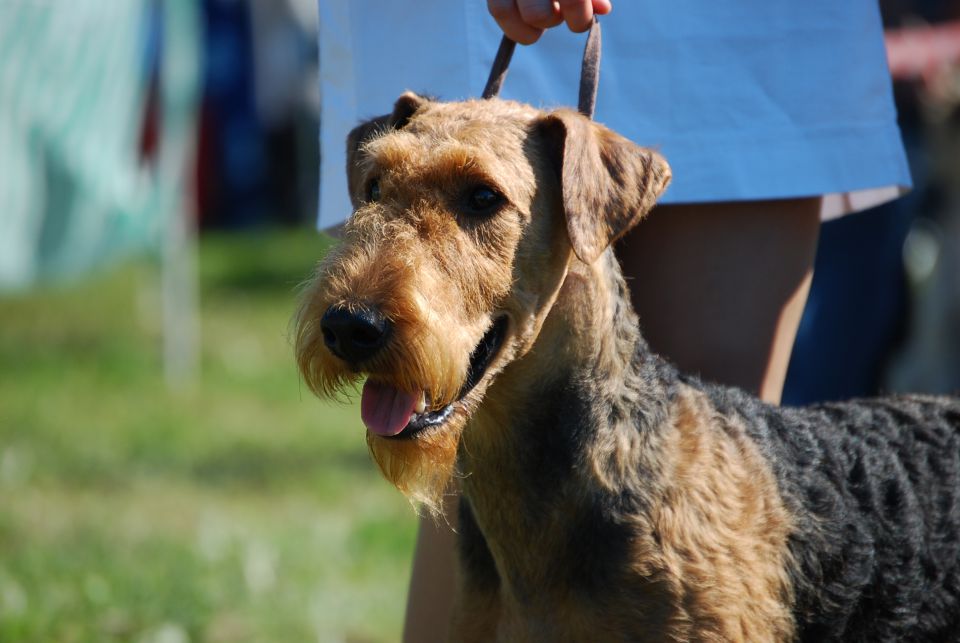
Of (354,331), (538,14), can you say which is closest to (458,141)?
(538,14)

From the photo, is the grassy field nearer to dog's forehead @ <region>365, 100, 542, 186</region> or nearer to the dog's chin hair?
the dog's chin hair

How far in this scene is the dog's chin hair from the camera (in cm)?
238

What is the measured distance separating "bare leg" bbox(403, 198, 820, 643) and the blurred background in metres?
1.22

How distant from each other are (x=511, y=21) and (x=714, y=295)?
0.91 meters

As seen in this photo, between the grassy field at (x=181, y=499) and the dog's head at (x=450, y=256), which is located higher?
the dog's head at (x=450, y=256)

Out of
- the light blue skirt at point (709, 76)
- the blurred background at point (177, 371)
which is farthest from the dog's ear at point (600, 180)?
the blurred background at point (177, 371)

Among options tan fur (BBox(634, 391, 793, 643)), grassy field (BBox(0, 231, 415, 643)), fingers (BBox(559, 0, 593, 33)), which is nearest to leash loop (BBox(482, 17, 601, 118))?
fingers (BBox(559, 0, 593, 33))

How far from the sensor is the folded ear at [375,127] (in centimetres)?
278

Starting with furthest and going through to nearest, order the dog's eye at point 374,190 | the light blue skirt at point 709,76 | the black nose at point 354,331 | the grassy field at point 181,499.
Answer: the grassy field at point 181,499 → the light blue skirt at point 709,76 → the dog's eye at point 374,190 → the black nose at point 354,331

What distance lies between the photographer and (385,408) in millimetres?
2406

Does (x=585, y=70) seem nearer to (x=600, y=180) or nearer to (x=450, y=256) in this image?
(x=600, y=180)

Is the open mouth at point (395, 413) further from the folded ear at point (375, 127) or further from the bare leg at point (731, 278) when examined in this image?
the bare leg at point (731, 278)

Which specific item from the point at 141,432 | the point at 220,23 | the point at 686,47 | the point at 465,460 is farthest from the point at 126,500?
the point at 220,23

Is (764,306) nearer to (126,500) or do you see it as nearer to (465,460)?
(465,460)
